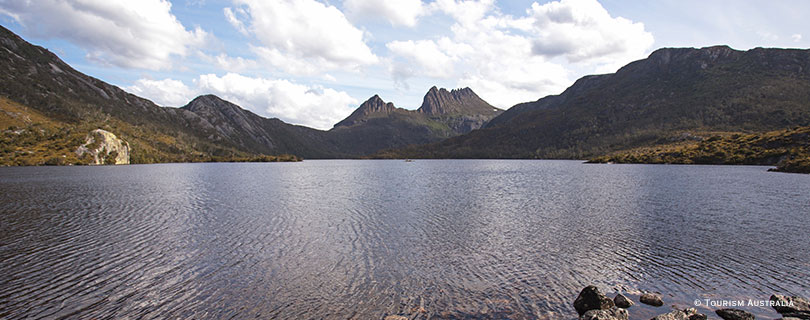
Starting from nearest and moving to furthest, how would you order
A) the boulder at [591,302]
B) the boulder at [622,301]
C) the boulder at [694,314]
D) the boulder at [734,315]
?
the boulder at [694,314]
the boulder at [734,315]
the boulder at [591,302]
the boulder at [622,301]

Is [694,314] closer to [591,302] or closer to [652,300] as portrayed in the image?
[652,300]

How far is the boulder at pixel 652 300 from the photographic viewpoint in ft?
62.6

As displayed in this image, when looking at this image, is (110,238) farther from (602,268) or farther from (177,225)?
(602,268)

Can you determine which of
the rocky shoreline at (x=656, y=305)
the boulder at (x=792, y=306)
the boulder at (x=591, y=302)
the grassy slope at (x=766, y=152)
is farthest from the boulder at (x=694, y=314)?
the grassy slope at (x=766, y=152)

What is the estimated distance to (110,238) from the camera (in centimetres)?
3272

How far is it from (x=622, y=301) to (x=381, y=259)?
15.7 metres

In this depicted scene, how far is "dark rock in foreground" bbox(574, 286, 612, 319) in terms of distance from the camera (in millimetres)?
18219

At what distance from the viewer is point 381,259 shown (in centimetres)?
2788

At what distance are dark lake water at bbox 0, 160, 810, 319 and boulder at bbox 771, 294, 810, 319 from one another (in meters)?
0.53

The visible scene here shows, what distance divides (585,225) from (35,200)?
78.5 metres

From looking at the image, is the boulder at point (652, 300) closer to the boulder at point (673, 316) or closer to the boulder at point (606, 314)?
the boulder at point (673, 316)

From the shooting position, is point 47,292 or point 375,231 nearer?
point 47,292

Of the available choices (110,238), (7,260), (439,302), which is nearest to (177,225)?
(110,238)

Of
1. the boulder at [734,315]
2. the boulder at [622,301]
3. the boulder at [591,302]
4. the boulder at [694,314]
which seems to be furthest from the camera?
the boulder at [622,301]
